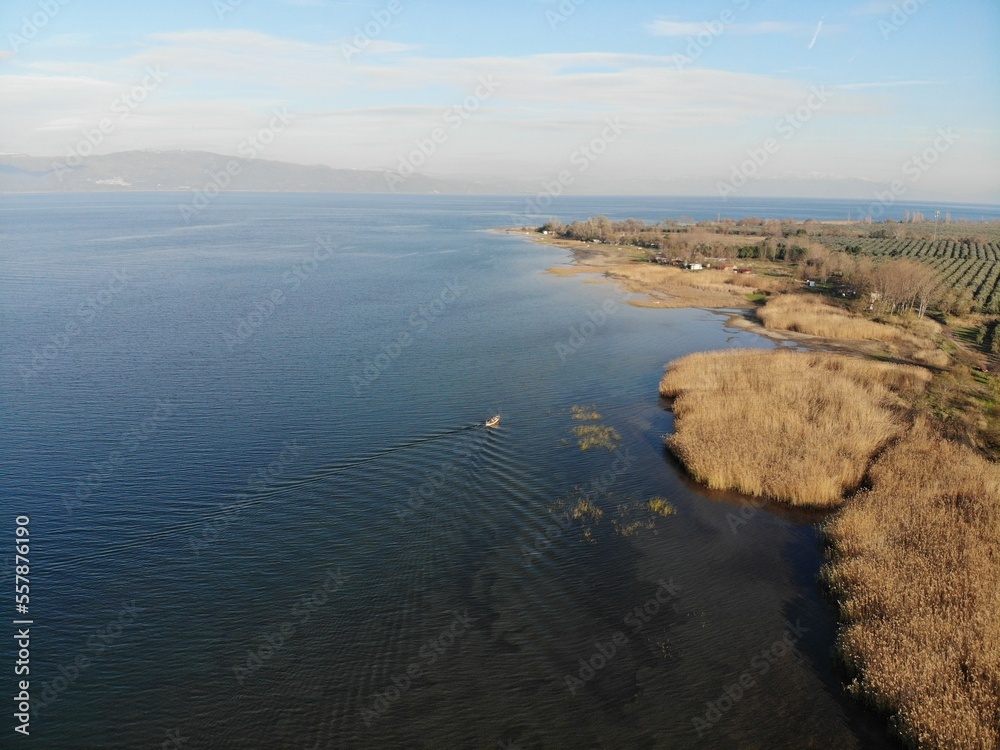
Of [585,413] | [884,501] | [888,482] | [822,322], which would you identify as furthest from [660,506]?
[822,322]

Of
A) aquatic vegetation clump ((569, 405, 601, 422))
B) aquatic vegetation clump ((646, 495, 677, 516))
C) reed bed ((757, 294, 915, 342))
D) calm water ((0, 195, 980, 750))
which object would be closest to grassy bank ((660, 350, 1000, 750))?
calm water ((0, 195, 980, 750))

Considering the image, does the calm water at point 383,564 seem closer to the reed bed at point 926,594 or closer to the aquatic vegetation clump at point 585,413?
the aquatic vegetation clump at point 585,413

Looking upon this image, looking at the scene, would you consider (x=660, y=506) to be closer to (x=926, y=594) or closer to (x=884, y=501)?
(x=884, y=501)

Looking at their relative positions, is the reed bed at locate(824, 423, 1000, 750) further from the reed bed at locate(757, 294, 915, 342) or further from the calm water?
the reed bed at locate(757, 294, 915, 342)

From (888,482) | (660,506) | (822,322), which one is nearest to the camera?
(888,482)

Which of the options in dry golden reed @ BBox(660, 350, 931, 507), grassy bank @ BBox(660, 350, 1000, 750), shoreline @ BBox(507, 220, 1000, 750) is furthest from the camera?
dry golden reed @ BBox(660, 350, 931, 507)

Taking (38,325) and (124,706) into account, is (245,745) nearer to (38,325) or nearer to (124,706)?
(124,706)
